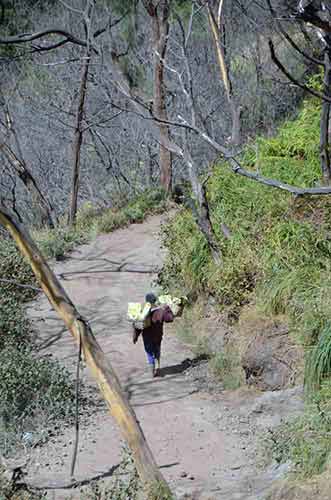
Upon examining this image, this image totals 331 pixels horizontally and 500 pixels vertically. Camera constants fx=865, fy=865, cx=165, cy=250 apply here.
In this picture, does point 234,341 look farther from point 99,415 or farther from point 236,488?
point 236,488

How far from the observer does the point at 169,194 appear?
2005 cm

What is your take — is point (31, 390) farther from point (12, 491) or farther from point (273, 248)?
point (273, 248)

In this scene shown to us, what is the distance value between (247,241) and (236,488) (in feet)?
18.2

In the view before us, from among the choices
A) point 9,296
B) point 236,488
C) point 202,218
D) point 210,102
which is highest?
point 210,102

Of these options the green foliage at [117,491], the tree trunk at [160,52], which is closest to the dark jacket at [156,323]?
the green foliage at [117,491]

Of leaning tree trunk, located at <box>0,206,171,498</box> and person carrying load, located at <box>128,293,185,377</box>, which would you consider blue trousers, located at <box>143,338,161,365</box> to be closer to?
person carrying load, located at <box>128,293,185,377</box>

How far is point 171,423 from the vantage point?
9.80m

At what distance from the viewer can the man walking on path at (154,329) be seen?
10.8m

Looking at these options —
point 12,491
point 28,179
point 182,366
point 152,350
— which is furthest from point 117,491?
point 28,179

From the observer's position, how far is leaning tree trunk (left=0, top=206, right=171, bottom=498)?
7.31m

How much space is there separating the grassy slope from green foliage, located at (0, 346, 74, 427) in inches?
104

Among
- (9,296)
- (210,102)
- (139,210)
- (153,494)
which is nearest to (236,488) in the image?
(153,494)

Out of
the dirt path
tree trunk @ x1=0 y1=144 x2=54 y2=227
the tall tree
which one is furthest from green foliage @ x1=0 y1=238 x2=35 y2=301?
the tall tree

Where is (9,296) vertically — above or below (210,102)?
below
